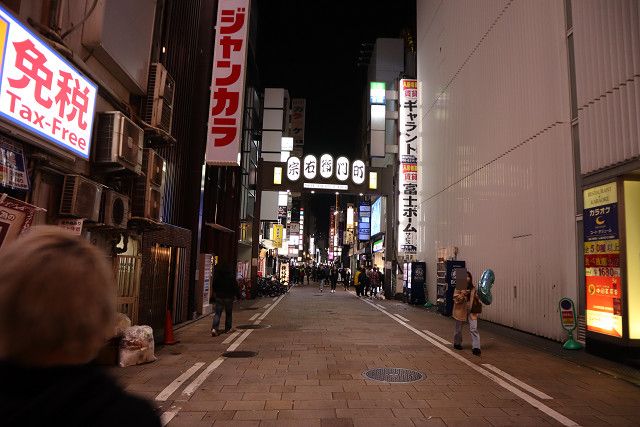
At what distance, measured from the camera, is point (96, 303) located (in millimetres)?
1370

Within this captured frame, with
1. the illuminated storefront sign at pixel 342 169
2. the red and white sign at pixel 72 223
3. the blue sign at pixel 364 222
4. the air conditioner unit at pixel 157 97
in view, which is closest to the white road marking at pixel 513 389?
the red and white sign at pixel 72 223

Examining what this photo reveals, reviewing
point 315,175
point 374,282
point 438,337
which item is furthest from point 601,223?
point 374,282

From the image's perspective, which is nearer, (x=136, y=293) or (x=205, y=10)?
(x=136, y=293)

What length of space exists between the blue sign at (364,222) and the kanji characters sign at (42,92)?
135 ft

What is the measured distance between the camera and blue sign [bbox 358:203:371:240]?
48.5 m

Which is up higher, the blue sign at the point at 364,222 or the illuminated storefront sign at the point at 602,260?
the blue sign at the point at 364,222

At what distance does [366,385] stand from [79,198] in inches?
227

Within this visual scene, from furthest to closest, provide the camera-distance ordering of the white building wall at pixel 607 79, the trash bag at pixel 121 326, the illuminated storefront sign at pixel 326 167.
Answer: the illuminated storefront sign at pixel 326 167 → the white building wall at pixel 607 79 → the trash bag at pixel 121 326

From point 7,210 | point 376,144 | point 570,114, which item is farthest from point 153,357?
point 376,144

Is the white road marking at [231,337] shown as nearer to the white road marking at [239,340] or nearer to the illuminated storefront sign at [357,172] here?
the white road marking at [239,340]

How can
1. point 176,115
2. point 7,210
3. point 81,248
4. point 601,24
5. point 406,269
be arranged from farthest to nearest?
1. point 406,269
2. point 176,115
3. point 601,24
4. point 7,210
5. point 81,248

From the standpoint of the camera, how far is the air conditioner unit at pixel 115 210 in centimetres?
887

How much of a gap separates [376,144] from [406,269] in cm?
808

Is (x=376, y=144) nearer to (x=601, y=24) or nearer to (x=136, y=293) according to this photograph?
(x=601, y=24)
